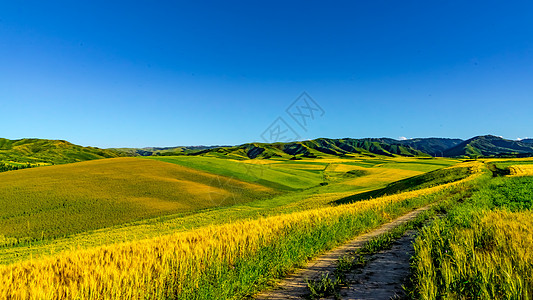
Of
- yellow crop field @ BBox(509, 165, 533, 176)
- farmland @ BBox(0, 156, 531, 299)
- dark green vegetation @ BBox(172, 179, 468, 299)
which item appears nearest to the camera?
farmland @ BBox(0, 156, 531, 299)

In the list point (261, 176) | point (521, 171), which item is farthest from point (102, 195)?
point (521, 171)

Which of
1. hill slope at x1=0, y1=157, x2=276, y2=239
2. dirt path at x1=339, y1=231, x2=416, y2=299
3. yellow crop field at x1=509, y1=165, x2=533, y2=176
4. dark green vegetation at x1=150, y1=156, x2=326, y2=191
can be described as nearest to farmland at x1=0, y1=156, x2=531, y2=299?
hill slope at x1=0, y1=157, x2=276, y2=239

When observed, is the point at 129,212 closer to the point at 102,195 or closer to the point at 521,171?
the point at 102,195

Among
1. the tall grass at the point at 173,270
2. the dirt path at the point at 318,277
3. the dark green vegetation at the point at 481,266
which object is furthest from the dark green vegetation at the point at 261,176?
the dark green vegetation at the point at 481,266

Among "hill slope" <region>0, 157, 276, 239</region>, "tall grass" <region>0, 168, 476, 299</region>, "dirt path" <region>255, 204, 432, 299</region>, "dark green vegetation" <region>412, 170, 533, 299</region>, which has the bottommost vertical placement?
"hill slope" <region>0, 157, 276, 239</region>

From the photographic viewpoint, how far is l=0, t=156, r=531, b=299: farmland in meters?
4.77

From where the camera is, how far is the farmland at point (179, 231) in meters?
4.77

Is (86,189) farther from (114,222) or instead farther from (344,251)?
(344,251)

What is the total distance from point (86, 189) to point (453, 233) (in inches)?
2263

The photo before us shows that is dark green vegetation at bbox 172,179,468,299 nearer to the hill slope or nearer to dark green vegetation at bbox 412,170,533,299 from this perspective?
dark green vegetation at bbox 412,170,533,299

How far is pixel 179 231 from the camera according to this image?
19266mm

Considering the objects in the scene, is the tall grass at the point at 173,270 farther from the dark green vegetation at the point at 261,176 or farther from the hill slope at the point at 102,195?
the dark green vegetation at the point at 261,176

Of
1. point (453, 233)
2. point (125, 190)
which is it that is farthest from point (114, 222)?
point (453, 233)

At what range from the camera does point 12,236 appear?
2770 cm
